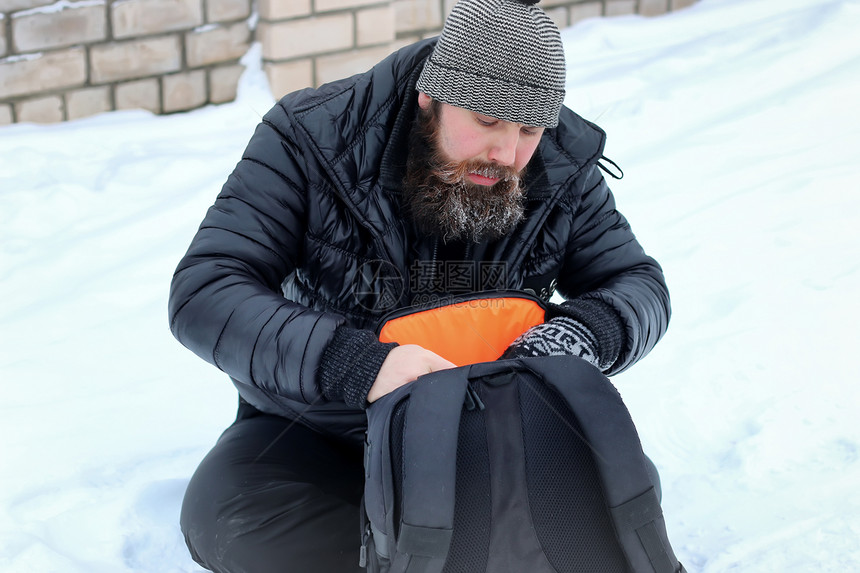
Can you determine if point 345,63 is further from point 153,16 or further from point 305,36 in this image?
point 153,16

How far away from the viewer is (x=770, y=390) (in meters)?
2.63

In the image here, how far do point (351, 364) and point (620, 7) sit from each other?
4754 millimetres

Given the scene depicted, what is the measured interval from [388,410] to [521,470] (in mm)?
245

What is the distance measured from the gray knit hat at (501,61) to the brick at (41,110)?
9.57 feet

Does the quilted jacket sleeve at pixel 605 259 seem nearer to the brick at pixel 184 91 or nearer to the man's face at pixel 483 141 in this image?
the man's face at pixel 483 141

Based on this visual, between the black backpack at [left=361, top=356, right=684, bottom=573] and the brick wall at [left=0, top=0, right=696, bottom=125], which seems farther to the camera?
the brick wall at [left=0, top=0, right=696, bottom=125]

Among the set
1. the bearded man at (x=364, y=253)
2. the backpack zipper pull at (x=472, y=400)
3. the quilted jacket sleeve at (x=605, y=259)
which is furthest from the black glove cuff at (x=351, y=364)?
the quilted jacket sleeve at (x=605, y=259)

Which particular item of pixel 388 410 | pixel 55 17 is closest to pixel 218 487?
pixel 388 410

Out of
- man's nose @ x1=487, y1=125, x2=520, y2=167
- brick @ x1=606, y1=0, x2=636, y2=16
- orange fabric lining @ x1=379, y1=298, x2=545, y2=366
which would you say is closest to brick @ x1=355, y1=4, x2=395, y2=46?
brick @ x1=606, y1=0, x2=636, y2=16

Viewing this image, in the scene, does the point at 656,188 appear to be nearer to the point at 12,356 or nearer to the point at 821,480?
the point at 821,480

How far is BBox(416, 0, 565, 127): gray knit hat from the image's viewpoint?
70.6 inches

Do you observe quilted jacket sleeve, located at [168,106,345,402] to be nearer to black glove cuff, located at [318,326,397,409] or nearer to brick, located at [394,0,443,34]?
black glove cuff, located at [318,326,397,409]

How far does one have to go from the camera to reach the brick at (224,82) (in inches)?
182

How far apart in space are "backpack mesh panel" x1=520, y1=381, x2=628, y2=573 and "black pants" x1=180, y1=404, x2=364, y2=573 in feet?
1.64
